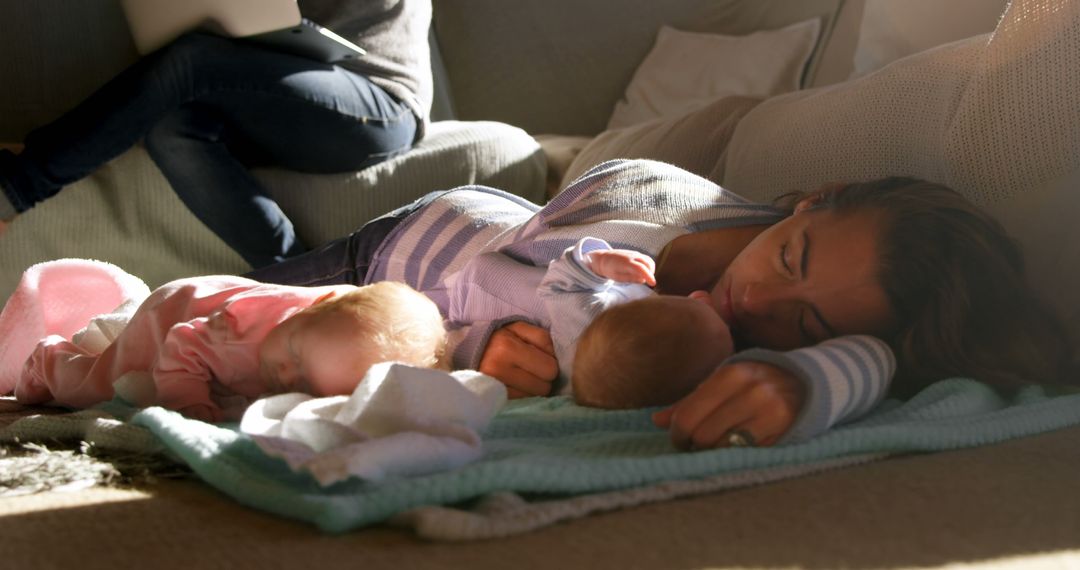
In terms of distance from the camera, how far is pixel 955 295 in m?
1.15

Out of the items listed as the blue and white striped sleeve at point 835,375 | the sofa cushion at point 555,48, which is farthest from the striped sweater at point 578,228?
the sofa cushion at point 555,48

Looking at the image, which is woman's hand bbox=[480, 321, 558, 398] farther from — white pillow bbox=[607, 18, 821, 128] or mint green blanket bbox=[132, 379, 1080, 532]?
white pillow bbox=[607, 18, 821, 128]

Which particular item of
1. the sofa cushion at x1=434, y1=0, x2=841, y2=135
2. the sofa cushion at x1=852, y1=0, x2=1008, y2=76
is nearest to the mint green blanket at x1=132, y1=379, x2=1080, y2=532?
the sofa cushion at x1=852, y1=0, x2=1008, y2=76

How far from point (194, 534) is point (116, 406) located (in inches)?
21.0

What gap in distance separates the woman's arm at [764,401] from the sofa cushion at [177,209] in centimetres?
110

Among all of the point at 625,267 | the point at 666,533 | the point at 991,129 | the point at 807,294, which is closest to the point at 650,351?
the point at 625,267

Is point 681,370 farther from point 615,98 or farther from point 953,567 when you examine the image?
point 615,98

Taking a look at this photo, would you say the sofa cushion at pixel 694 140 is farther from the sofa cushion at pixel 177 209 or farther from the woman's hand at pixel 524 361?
the woman's hand at pixel 524 361

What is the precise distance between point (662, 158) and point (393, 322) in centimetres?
85

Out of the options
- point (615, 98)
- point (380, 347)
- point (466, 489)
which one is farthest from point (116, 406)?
point (615, 98)

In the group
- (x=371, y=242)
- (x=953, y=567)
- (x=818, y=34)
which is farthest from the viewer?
(x=818, y=34)

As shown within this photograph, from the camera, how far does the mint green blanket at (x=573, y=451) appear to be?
2.53ft

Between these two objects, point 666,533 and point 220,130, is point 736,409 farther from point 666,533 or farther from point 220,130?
point 220,130

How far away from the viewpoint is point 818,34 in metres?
2.64
